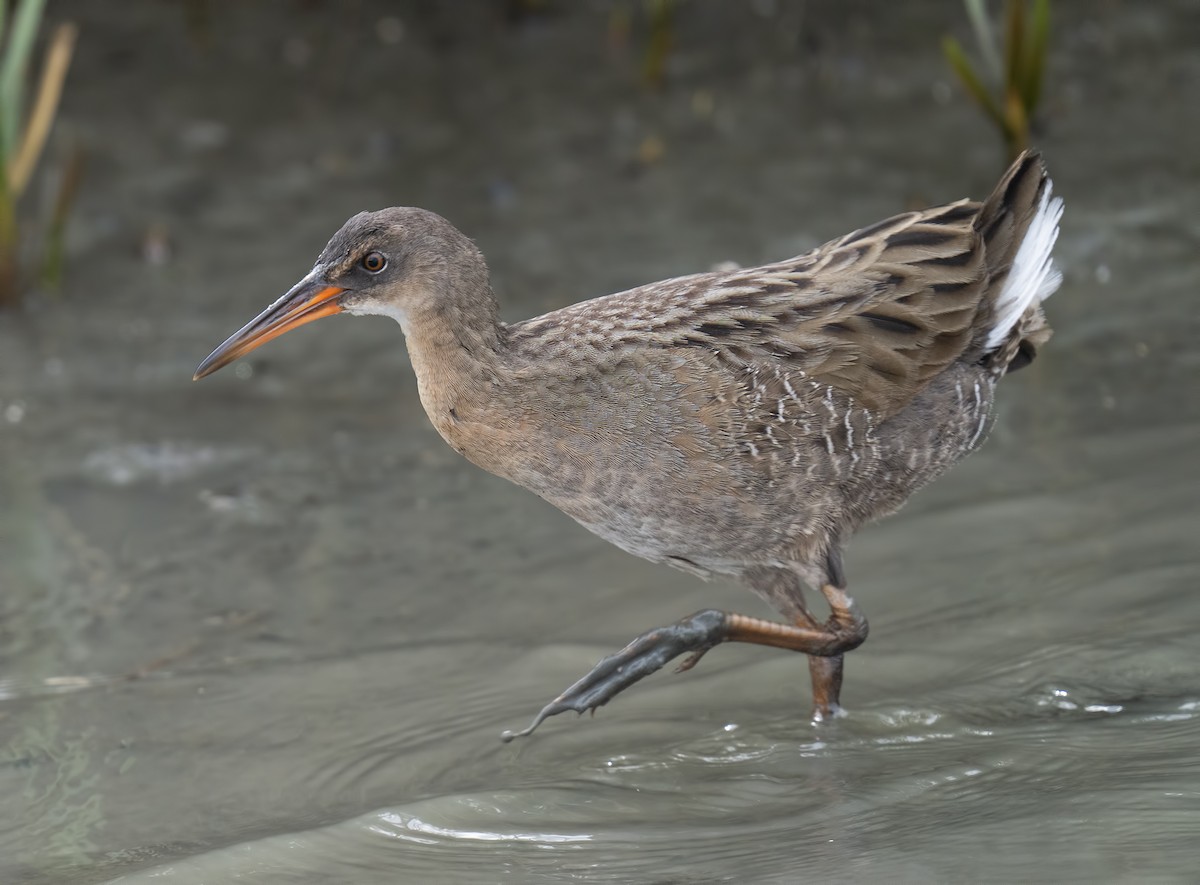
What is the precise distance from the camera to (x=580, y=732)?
4164 millimetres

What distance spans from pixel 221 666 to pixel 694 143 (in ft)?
12.6

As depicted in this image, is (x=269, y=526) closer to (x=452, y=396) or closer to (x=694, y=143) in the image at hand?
(x=452, y=396)

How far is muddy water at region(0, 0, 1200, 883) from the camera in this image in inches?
143

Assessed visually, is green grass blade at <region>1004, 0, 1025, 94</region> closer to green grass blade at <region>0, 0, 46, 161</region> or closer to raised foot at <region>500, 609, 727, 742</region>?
raised foot at <region>500, 609, 727, 742</region>

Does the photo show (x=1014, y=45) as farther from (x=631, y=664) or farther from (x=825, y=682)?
(x=631, y=664)

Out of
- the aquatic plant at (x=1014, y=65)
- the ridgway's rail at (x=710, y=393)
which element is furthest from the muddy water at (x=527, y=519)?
the aquatic plant at (x=1014, y=65)

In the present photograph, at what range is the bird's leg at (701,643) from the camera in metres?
3.77

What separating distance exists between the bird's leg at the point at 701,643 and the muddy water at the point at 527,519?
0.17 meters

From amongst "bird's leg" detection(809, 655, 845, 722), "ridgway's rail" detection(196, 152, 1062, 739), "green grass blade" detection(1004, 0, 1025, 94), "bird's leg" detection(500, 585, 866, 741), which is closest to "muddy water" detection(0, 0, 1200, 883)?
"bird's leg" detection(809, 655, 845, 722)

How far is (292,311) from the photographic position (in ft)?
13.3

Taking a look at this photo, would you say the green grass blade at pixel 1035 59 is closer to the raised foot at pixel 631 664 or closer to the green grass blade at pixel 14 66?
the raised foot at pixel 631 664

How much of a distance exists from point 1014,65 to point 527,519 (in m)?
2.67

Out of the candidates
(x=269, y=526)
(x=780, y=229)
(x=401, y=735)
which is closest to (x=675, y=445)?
(x=401, y=735)

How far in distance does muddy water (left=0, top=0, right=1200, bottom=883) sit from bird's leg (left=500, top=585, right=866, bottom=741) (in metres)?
0.17
